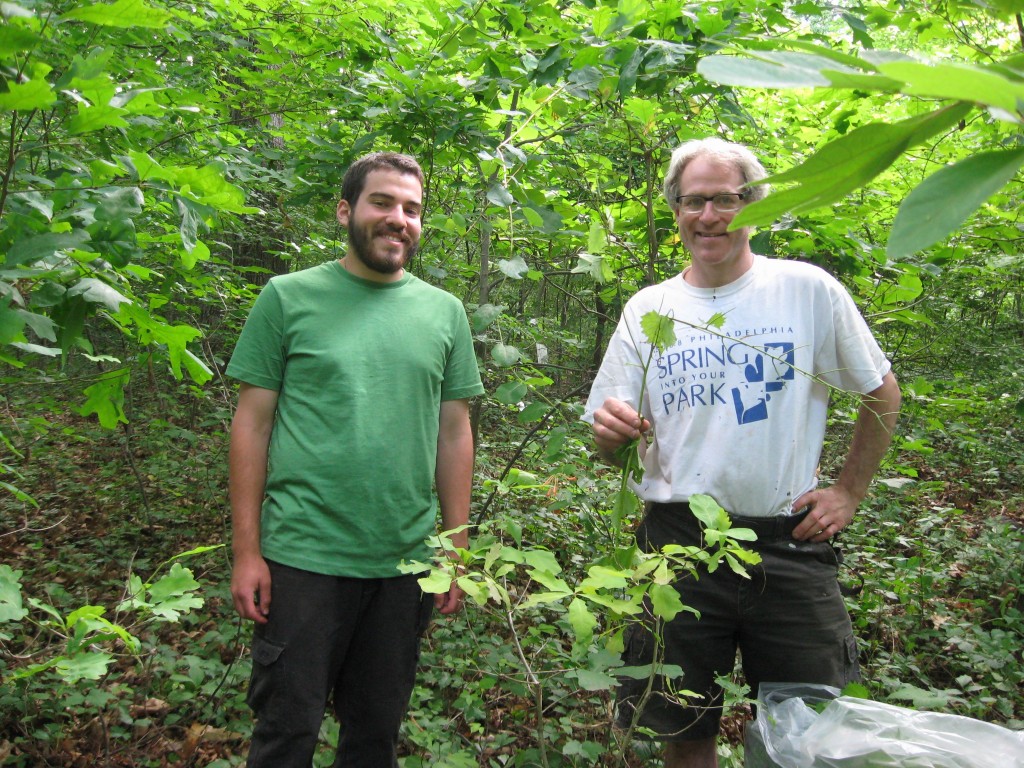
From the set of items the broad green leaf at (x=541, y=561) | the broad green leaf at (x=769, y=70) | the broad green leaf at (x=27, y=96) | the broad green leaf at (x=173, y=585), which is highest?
the broad green leaf at (x=27, y=96)

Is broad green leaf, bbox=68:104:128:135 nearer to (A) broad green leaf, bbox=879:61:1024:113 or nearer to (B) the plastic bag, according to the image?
(A) broad green leaf, bbox=879:61:1024:113

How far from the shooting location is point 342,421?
2211mm

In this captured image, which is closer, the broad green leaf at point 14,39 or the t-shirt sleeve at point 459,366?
the broad green leaf at point 14,39

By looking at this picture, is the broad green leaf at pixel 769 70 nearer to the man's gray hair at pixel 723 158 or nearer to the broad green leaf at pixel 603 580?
the broad green leaf at pixel 603 580

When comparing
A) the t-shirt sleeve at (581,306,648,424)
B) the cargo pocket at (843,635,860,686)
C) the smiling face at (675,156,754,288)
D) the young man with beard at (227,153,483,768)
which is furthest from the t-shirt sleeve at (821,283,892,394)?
the young man with beard at (227,153,483,768)

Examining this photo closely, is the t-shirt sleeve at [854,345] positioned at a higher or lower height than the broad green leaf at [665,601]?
higher

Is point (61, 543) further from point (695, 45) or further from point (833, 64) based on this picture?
point (833, 64)

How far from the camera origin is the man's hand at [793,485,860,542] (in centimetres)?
201

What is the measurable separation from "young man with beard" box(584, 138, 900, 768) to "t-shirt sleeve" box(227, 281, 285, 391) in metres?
0.99

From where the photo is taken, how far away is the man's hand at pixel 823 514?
6.61ft

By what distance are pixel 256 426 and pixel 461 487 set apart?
2.35 ft

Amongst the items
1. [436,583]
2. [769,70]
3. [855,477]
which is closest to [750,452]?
[855,477]

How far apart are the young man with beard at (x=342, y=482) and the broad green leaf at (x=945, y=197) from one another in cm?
199

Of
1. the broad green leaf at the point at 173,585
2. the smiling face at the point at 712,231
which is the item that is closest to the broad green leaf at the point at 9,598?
the broad green leaf at the point at 173,585
